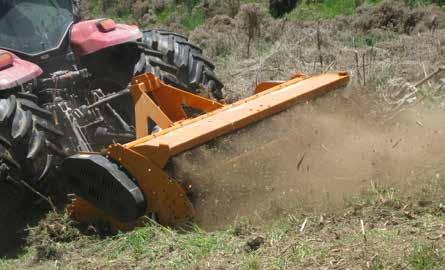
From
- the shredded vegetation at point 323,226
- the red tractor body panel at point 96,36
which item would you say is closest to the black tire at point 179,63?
the red tractor body panel at point 96,36

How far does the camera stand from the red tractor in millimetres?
5016

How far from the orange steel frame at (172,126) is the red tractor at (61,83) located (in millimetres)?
340

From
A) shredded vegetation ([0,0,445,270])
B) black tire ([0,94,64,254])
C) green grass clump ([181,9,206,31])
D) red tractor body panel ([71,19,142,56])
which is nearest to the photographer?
shredded vegetation ([0,0,445,270])

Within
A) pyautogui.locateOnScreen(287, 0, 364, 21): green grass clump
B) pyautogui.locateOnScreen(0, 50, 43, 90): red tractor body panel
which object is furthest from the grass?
pyautogui.locateOnScreen(287, 0, 364, 21): green grass clump

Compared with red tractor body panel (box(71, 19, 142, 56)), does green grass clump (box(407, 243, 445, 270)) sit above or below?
above

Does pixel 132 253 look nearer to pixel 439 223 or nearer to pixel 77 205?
pixel 77 205

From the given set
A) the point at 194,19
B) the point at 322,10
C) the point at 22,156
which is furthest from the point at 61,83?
the point at 194,19

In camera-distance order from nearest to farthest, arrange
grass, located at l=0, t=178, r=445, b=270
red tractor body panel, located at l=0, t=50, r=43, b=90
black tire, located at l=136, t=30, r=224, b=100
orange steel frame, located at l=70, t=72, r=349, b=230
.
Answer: grass, located at l=0, t=178, r=445, b=270 < orange steel frame, located at l=70, t=72, r=349, b=230 < red tractor body panel, located at l=0, t=50, r=43, b=90 < black tire, located at l=136, t=30, r=224, b=100

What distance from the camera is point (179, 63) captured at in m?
6.36

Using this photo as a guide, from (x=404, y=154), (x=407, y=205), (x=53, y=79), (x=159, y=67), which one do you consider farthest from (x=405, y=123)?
(x=53, y=79)

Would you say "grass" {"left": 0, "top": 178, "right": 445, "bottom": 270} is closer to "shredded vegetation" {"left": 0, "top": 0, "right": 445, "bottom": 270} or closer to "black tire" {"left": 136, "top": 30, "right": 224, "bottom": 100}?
"shredded vegetation" {"left": 0, "top": 0, "right": 445, "bottom": 270}

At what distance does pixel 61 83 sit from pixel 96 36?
55cm

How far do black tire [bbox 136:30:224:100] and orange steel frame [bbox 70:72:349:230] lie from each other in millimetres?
658

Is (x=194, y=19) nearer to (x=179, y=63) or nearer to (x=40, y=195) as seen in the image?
(x=179, y=63)
